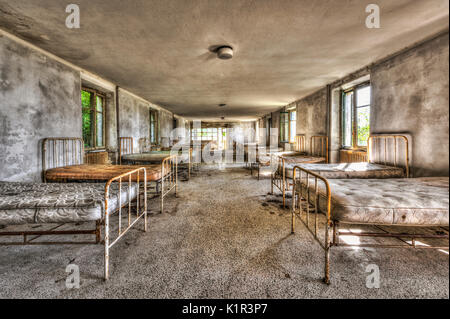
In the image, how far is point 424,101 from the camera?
0.74 meters

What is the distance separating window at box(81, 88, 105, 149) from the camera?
5.02 metres

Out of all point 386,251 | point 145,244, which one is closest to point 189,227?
point 145,244

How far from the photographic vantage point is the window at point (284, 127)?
9.20m

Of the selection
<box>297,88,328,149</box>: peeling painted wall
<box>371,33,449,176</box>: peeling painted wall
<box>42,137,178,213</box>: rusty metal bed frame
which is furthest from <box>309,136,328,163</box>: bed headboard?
<box>371,33,449,176</box>: peeling painted wall

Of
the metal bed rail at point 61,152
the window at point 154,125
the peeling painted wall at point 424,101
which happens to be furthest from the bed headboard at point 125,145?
the peeling painted wall at point 424,101

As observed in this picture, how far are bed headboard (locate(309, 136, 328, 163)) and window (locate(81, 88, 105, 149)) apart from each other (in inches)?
247

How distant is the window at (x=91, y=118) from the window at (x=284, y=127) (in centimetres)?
734

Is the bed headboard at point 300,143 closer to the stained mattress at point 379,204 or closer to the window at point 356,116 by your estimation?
the window at point 356,116

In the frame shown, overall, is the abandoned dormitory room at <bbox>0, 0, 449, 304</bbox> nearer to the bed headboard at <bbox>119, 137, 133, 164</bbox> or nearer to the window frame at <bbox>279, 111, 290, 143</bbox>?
the bed headboard at <bbox>119, 137, 133, 164</bbox>

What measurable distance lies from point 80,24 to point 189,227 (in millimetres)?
3013

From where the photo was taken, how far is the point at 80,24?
8.36ft

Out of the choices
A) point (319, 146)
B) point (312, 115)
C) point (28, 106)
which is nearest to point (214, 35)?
point (28, 106)
